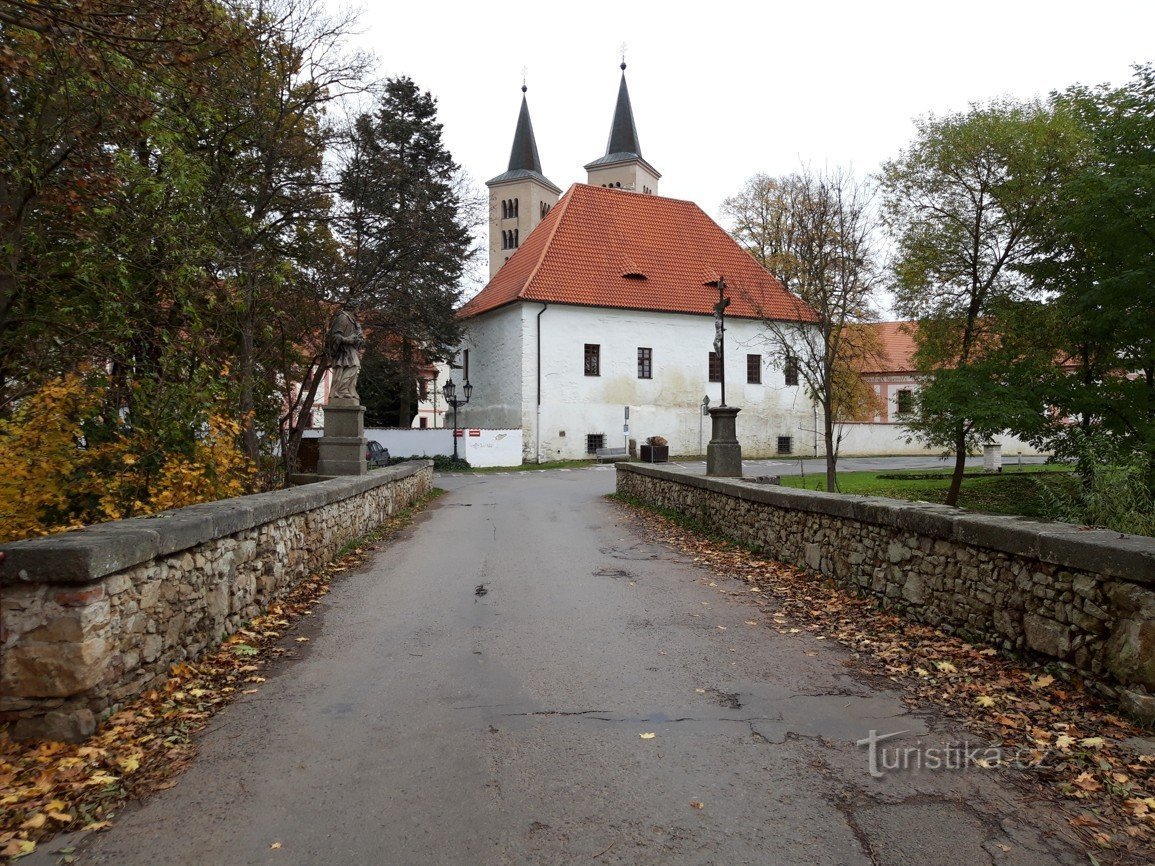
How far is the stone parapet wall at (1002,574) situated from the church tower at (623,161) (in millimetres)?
52599

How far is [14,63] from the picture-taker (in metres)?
5.61

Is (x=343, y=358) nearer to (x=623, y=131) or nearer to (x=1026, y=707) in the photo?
(x=1026, y=707)

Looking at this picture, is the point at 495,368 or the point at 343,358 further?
the point at 495,368

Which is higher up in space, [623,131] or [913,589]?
[623,131]

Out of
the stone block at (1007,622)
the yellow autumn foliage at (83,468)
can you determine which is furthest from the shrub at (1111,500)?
the yellow autumn foliage at (83,468)

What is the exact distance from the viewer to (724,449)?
13.9m

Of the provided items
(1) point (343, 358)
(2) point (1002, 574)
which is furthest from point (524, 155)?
(2) point (1002, 574)

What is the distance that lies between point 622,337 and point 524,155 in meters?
29.5

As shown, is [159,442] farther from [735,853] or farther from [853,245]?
[853,245]

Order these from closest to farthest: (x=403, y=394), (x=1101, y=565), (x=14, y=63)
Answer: (x=1101, y=565) < (x=14, y=63) < (x=403, y=394)

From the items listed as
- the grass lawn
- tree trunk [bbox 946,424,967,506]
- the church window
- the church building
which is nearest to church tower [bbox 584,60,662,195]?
the church building

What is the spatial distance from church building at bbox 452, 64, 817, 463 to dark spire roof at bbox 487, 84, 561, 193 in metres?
20.9

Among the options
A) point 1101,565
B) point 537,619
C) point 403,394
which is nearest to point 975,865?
point 1101,565

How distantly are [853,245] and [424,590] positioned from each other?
14.3 meters
